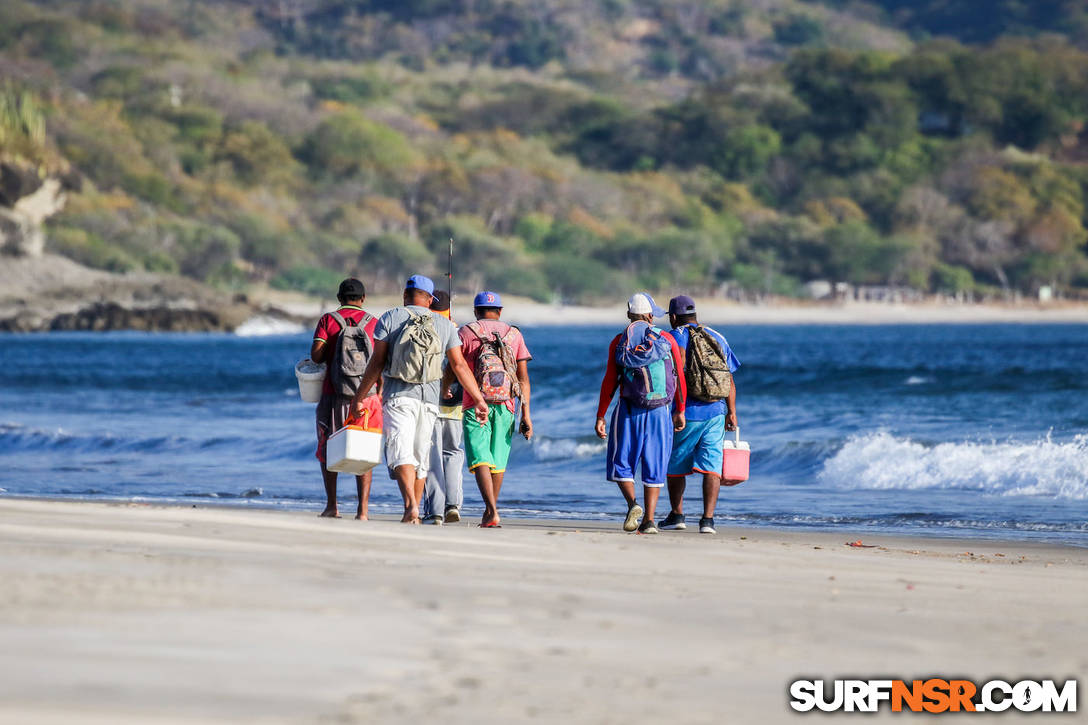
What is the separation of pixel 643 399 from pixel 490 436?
85cm

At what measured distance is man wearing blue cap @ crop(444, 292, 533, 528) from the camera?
855 centimetres

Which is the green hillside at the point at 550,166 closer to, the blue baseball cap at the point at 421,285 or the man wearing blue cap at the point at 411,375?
the blue baseball cap at the point at 421,285

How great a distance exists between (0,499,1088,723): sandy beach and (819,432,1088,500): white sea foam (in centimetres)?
629

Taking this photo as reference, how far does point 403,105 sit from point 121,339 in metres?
73.1

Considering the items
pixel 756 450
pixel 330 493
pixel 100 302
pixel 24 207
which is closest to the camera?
pixel 330 493

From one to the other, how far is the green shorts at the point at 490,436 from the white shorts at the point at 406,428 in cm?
22

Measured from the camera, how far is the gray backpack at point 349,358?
8555mm

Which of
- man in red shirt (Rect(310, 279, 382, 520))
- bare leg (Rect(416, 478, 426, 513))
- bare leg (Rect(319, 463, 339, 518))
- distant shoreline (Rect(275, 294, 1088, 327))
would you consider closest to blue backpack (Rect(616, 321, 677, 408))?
bare leg (Rect(416, 478, 426, 513))

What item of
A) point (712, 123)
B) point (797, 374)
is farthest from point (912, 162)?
point (797, 374)

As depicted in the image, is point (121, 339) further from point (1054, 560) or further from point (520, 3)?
point (520, 3)

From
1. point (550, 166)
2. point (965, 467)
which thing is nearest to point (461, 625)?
point (965, 467)

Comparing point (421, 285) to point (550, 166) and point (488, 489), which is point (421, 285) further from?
point (550, 166)

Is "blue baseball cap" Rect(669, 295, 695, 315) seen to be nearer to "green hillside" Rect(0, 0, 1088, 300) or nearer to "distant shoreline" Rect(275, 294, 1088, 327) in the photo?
"green hillside" Rect(0, 0, 1088, 300)

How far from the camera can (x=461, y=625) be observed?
4965 mm
